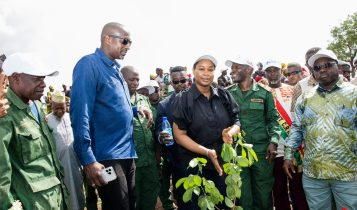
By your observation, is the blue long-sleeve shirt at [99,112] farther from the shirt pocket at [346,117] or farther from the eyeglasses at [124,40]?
the shirt pocket at [346,117]

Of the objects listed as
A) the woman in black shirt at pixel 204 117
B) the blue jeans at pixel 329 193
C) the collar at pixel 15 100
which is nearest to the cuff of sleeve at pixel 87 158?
the collar at pixel 15 100

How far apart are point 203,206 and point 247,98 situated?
251 centimetres

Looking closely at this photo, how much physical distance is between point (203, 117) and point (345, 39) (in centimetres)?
4524

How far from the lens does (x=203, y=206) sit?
7.96ft

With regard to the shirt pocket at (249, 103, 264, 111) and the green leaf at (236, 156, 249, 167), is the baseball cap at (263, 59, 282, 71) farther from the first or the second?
the green leaf at (236, 156, 249, 167)

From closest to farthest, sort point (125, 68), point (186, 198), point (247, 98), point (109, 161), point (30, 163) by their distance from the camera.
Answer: point (186, 198) < point (30, 163) < point (109, 161) < point (247, 98) < point (125, 68)

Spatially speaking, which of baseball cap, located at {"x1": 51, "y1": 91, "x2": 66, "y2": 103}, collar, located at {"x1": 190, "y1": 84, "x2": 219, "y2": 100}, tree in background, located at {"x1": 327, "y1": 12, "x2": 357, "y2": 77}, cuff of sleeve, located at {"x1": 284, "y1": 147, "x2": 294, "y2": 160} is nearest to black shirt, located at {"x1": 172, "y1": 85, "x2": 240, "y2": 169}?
collar, located at {"x1": 190, "y1": 84, "x2": 219, "y2": 100}

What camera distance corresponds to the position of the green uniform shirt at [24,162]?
243cm

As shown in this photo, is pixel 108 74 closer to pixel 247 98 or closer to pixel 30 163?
pixel 30 163

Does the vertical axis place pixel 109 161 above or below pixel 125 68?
below

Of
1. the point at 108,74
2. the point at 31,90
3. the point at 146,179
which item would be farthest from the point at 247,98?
the point at 31,90

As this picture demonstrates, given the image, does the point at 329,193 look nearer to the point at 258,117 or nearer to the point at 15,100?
the point at 258,117

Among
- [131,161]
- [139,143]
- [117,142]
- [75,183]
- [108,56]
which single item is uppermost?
[108,56]

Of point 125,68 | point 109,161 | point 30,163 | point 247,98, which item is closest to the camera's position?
point 30,163
